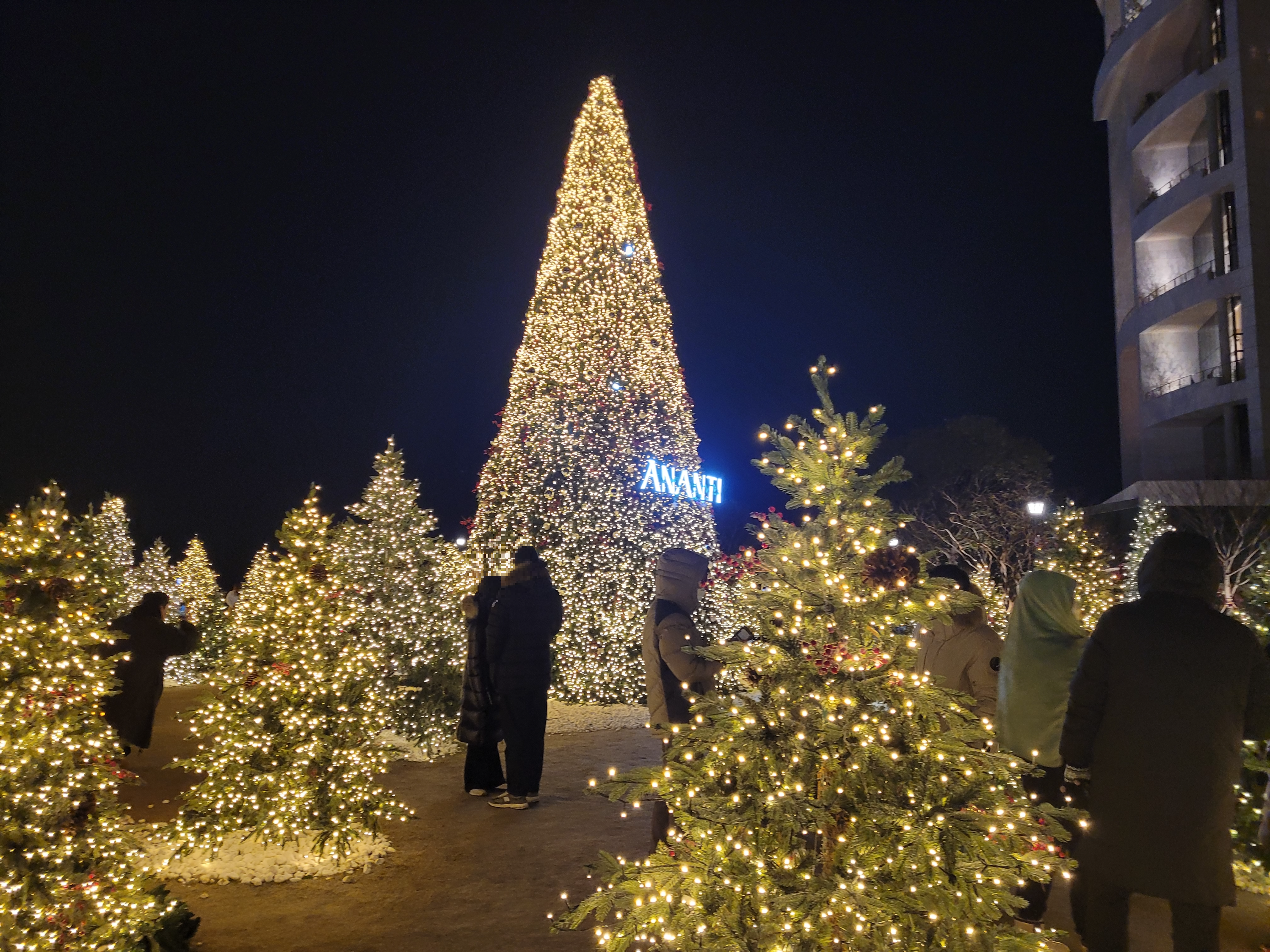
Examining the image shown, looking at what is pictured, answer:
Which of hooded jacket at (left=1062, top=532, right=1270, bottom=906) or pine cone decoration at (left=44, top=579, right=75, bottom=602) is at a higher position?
pine cone decoration at (left=44, top=579, right=75, bottom=602)

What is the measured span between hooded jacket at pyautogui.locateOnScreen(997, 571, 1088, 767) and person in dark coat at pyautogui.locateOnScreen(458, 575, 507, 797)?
3.88m

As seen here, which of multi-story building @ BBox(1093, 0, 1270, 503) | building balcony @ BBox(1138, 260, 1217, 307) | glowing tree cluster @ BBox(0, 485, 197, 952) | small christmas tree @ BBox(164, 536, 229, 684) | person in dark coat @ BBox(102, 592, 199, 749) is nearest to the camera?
glowing tree cluster @ BBox(0, 485, 197, 952)

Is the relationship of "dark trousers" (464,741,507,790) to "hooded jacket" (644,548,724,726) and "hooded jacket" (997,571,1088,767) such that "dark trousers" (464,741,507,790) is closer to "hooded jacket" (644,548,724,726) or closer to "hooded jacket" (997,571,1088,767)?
"hooded jacket" (644,548,724,726)

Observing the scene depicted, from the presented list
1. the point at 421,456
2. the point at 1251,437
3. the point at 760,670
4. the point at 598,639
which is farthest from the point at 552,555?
the point at 421,456

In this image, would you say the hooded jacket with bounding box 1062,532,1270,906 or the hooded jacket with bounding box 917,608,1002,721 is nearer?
the hooded jacket with bounding box 1062,532,1270,906

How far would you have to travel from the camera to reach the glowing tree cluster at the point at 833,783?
2338 millimetres

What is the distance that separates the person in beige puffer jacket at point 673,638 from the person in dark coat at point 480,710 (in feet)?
7.65

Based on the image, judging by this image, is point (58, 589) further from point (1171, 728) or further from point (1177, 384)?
point (1177, 384)

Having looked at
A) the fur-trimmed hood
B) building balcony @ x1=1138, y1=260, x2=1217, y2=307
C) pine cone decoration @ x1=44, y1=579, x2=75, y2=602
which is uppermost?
building balcony @ x1=1138, y1=260, x2=1217, y2=307

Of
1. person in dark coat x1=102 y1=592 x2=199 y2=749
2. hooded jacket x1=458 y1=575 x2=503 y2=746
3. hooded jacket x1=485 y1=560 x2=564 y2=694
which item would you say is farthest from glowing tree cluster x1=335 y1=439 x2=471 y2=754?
hooded jacket x1=485 y1=560 x2=564 y2=694

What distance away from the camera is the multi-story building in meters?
22.5

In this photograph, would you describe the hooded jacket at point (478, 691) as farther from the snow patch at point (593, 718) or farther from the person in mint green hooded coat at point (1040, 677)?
the person in mint green hooded coat at point (1040, 677)

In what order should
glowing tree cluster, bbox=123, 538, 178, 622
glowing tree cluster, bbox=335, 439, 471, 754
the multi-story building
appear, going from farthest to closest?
the multi-story building
glowing tree cluster, bbox=123, 538, 178, 622
glowing tree cluster, bbox=335, 439, 471, 754

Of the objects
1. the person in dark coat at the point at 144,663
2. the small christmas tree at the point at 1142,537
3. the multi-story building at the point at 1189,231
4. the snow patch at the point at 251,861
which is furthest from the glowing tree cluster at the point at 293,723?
the multi-story building at the point at 1189,231
